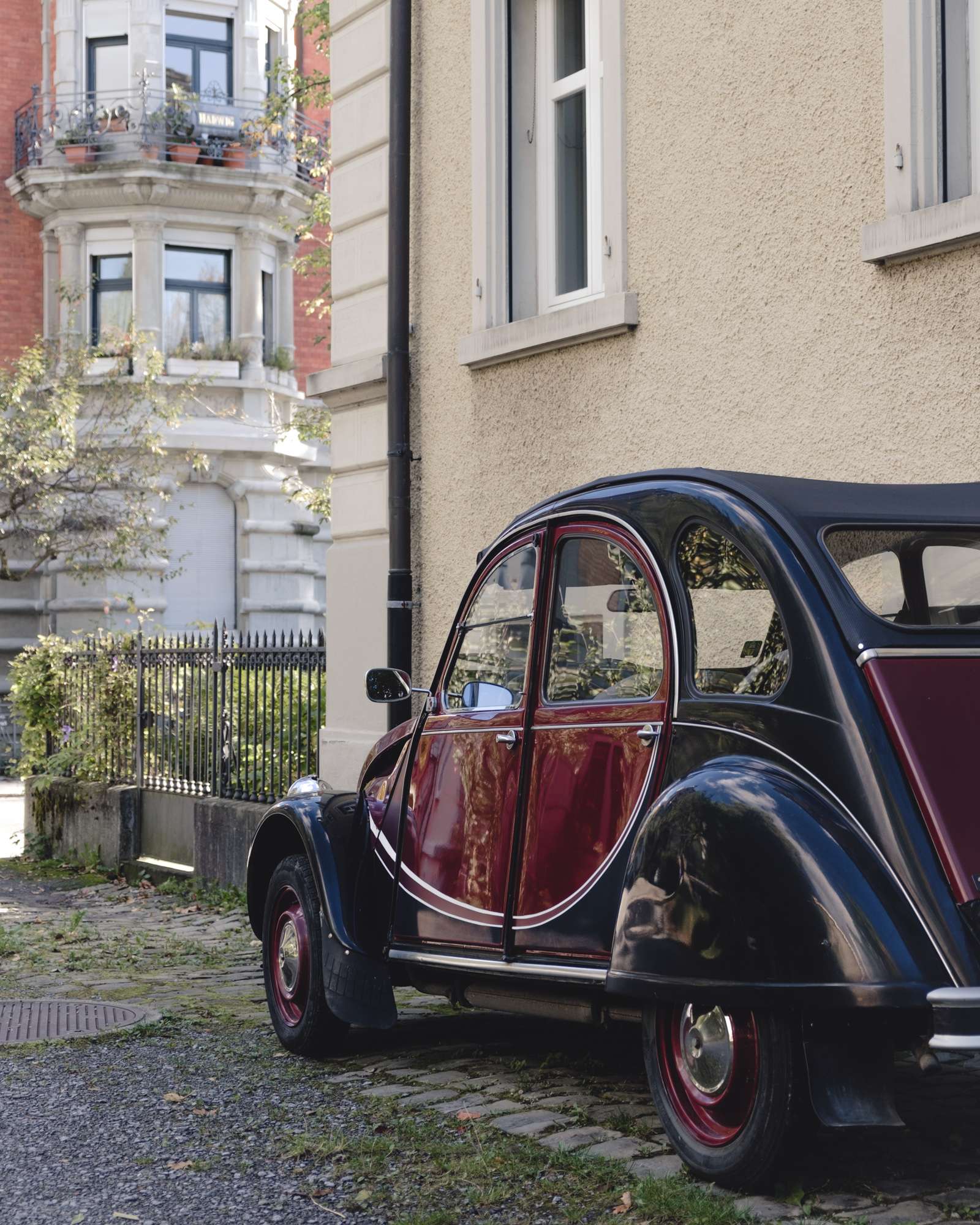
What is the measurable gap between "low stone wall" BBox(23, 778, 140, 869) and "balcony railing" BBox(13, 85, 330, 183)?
52.3 feet

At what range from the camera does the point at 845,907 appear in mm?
4211

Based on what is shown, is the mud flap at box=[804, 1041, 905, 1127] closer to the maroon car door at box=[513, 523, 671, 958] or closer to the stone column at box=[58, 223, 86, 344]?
the maroon car door at box=[513, 523, 671, 958]

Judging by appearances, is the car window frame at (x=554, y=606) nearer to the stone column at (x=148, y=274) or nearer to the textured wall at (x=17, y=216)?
the stone column at (x=148, y=274)

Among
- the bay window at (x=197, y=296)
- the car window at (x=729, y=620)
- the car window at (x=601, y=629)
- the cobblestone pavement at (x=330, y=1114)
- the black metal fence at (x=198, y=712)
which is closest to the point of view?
the cobblestone pavement at (x=330, y=1114)

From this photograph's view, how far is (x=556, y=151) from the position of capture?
10273mm

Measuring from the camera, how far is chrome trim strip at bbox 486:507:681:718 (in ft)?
16.4

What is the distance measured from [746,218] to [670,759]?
420cm

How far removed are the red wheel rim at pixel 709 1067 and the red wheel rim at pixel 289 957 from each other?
216 cm

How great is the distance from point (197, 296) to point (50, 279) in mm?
2556

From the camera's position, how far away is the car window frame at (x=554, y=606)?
5062 millimetres

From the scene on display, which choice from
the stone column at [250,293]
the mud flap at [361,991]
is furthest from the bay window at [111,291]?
the mud flap at [361,991]

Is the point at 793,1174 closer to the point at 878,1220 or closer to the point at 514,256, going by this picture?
the point at 878,1220

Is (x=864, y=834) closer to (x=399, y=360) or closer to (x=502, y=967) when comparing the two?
(x=502, y=967)

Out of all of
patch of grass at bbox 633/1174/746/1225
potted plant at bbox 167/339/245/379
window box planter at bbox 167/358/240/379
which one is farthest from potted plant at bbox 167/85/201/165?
patch of grass at bbox 633/1174/746/1225
